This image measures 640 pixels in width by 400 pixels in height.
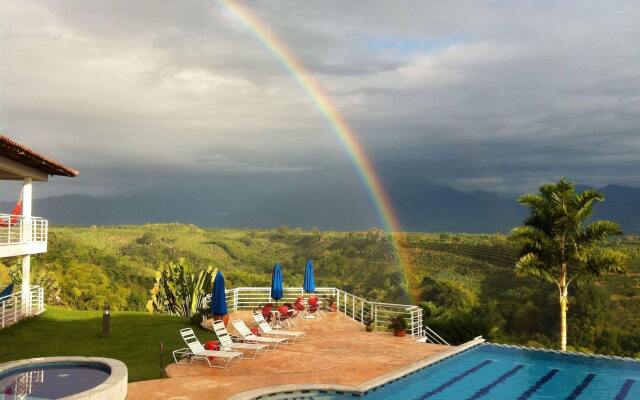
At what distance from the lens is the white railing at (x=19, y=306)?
59.8 feet

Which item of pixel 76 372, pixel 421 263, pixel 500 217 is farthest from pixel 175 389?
pixel 500 217

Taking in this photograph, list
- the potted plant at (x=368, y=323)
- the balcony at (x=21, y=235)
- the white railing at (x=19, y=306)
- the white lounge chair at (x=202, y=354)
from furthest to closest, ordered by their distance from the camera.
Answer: the potted plant at (x=368, y=323) < the white railing at (x=19, y=306) < the balcony at (x=21, y=235) < the white lounge chair at (x=202, y=354)

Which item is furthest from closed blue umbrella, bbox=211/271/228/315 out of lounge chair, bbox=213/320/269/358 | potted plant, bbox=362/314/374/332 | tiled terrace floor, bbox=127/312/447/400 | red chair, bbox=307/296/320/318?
red chair, bbox=307/296/320/318

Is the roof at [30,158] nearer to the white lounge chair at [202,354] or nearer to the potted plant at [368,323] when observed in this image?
the white lounge chair at [202,354]

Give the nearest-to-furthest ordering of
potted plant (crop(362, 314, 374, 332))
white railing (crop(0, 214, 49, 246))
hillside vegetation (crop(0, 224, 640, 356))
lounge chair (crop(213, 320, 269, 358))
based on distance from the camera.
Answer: lounge chair (crop(213, 320, 269, 358)) < white railing (crop(0, 214, 49, 246)) < potted plant (crop(362, 314, 374, 332)) < hillside vegetation (crop(0, 224, 640, 356))

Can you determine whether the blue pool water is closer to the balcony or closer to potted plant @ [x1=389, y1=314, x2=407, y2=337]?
the balcony

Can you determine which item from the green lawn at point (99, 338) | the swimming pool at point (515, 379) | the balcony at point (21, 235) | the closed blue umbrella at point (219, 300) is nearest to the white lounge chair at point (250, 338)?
the closed blue umbrella at point (219, 300)

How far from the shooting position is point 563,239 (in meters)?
20.9

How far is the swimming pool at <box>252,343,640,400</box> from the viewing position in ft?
38.8

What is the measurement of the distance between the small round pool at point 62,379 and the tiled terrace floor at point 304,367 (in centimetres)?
87

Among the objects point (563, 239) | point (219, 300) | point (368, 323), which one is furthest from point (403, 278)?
point (219, 300)

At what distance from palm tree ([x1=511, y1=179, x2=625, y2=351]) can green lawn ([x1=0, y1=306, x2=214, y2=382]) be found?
11.9 metres

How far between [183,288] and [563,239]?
18563 millimetres

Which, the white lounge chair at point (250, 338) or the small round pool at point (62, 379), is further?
the white lounge chair at point (250, 338)
